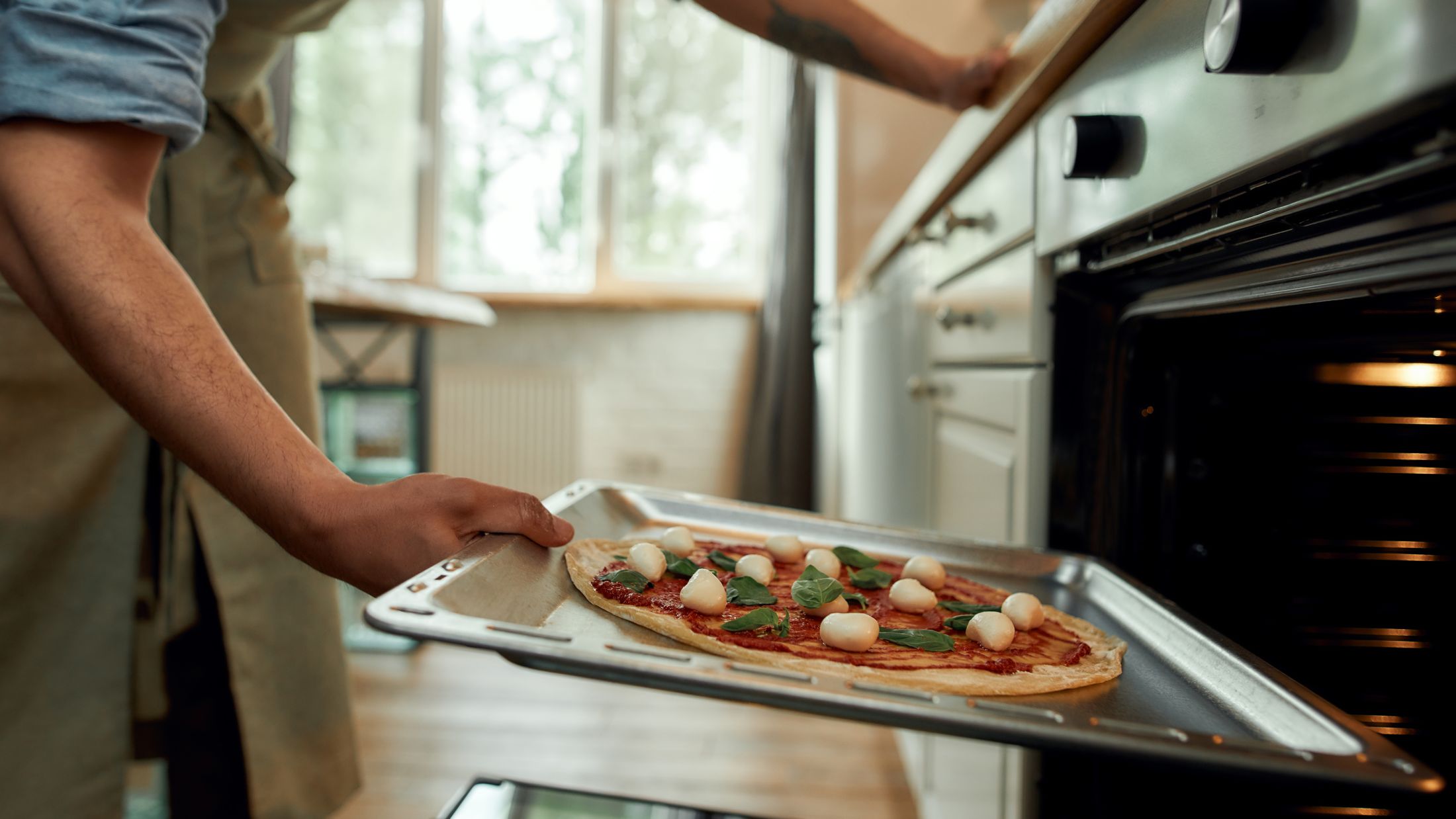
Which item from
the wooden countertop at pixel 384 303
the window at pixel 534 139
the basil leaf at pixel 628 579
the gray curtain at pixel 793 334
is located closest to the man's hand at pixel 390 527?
the basil leaf at pixel 628 579

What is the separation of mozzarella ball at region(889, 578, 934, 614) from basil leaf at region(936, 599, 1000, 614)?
0.01 meters

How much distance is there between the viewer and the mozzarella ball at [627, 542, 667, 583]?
2.31 feet

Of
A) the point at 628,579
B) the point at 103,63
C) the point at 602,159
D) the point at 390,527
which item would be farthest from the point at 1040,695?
the point at 602,159

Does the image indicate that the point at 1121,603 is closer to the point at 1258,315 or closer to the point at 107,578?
the point at 1258,315

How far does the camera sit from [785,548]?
0.81 meters

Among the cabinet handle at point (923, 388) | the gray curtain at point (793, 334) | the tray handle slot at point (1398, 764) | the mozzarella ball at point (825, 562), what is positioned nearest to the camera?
the tray handle slot at point (1398, 764)

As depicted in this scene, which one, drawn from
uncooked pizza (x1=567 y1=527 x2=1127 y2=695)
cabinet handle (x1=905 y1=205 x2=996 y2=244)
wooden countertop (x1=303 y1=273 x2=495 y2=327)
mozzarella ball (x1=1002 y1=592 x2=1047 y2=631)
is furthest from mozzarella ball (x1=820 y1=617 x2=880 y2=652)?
wooden countertop (x1=303 y1=273 x2=495 y2=327)

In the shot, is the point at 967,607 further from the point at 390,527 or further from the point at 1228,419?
the point at 390,527

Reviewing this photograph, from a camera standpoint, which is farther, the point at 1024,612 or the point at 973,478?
the point at 973,478

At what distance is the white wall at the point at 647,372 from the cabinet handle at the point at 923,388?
2.61 metres

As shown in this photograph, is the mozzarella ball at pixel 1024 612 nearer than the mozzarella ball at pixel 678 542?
Yes

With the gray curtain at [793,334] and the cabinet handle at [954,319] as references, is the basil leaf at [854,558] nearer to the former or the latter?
the cabinet handle at [954,319]

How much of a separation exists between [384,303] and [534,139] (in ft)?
7.15

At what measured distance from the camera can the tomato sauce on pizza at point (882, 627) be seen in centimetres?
58
